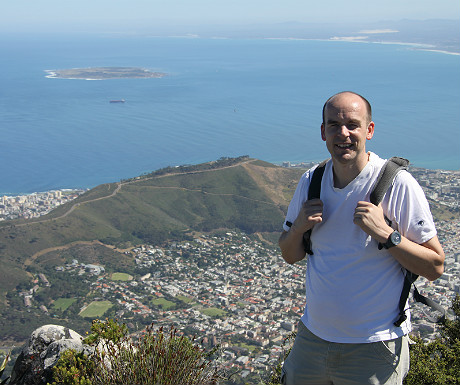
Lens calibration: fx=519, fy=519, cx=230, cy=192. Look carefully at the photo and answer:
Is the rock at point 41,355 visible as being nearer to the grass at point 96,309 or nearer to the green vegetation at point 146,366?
the green vegetation at point 146,366

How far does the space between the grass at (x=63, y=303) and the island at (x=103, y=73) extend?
260 ft

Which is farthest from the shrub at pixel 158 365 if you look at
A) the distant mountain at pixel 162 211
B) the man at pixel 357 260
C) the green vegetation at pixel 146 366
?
the distant mountain at pixel 162 211

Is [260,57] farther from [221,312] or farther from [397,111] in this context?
[221,312]

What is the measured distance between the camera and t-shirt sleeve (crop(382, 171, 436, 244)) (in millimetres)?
1568

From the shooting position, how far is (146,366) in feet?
7.52

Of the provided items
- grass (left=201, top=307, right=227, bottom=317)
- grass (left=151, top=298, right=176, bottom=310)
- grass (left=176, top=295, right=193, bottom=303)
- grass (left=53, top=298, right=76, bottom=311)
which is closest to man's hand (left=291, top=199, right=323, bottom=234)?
grass (left=201, top=307, right=227, bottom=317)

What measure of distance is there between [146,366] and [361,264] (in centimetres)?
117

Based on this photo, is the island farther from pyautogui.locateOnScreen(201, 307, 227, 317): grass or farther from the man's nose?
the man's nose

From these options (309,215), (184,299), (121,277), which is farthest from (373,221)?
(121,277)

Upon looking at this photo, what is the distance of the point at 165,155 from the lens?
152 feet

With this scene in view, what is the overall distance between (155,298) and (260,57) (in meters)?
116

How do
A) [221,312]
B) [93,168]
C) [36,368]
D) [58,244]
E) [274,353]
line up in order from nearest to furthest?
[36,368], [274,353], [221,312], [58,244], [93,168]

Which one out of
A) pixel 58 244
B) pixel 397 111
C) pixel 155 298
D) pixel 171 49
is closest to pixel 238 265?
pixel 155 298

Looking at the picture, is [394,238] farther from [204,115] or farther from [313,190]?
[204,115]
